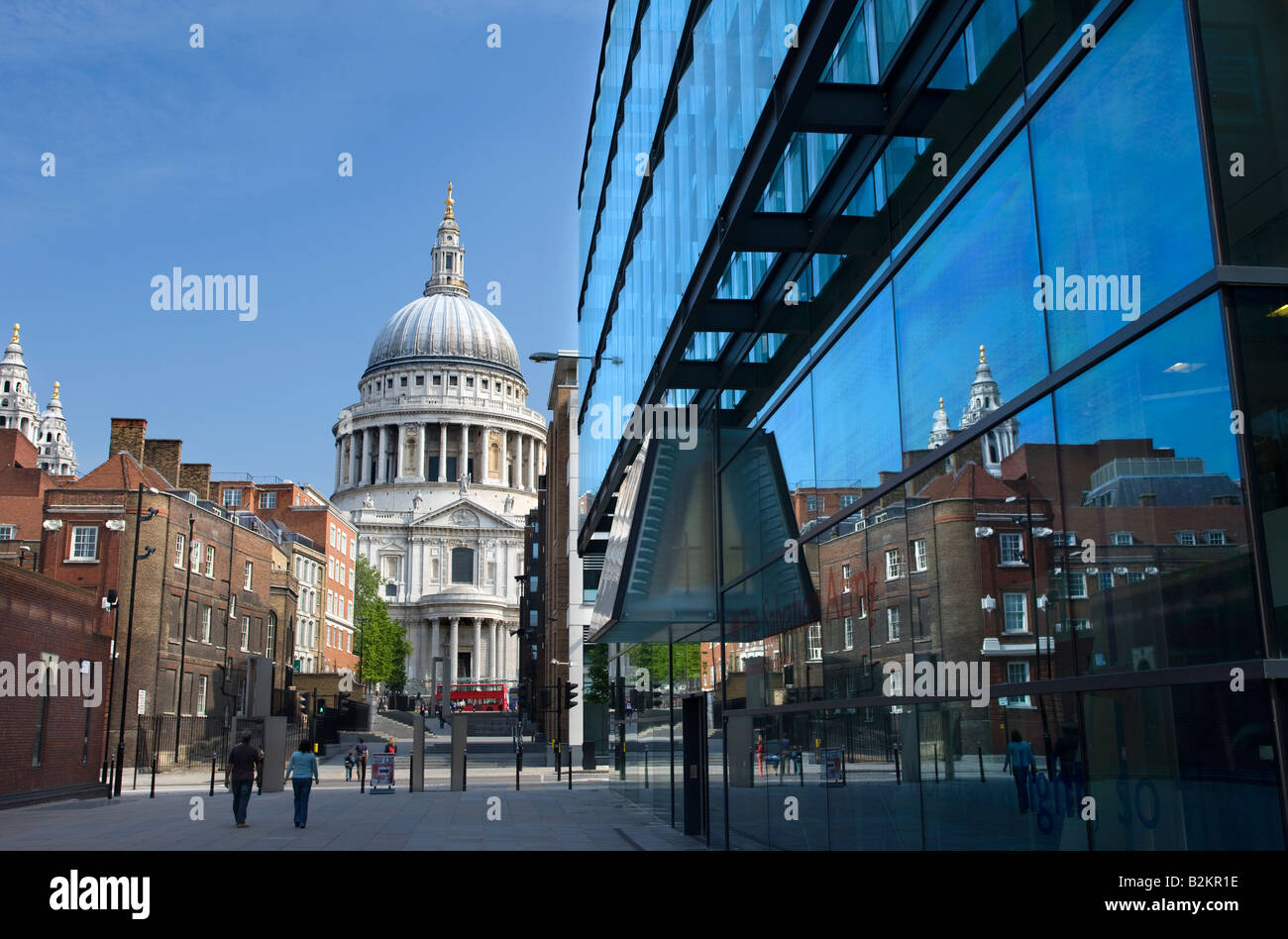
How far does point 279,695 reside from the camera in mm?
58906

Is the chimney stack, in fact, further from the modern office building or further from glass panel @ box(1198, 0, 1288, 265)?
glass panel @ box(1198, 0, 1288, 265)

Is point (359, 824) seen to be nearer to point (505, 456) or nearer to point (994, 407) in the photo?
point (994, 407)

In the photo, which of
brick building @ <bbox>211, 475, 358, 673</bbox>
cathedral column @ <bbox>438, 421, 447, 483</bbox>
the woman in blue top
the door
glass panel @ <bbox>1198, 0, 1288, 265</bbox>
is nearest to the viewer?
glass panel @ <bbox>1198, 0, 1288, 265</bbox>

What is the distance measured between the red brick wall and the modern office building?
18.2 meters

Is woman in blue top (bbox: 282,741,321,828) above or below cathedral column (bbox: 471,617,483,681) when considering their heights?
below

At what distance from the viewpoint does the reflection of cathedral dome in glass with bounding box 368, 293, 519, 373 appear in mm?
181750

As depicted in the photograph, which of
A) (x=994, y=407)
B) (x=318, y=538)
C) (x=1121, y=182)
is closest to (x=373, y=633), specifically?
(x=318, y=538)

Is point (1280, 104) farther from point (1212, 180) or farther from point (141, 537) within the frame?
point (141, 537)

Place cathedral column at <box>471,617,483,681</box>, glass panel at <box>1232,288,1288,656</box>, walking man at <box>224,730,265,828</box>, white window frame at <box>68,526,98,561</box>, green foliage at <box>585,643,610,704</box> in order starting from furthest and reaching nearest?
cathedral column at <box>471,617,483,681</box>, white window frame at <box>68,526,98,561</box>, green foliage at <box>585,643,610,704</box>, walking man at <box>224,730,265,828</box>, glass panel at <box>1232,288,1288,656</box>

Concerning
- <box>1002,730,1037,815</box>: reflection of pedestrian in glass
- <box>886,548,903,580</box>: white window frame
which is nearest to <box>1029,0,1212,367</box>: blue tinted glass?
<box>1002,730,1037,815</box>: reflection of pedestrian in glass

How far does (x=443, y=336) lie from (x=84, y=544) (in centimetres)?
13405
